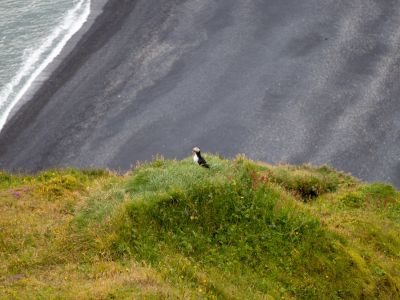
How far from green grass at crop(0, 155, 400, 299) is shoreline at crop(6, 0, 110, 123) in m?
15.7

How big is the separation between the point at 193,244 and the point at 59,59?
26.2 m

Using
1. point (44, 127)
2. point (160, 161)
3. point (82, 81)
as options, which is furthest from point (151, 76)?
point (160, 161)

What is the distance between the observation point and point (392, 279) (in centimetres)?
2122

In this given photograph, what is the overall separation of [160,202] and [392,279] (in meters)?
9.16

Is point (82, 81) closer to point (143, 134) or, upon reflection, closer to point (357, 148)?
point (143, 134)

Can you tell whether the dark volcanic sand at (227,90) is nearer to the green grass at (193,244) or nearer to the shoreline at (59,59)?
the shoreline at (59,59)

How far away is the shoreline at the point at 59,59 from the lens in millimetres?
38656

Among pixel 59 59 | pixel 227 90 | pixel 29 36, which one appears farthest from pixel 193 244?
pixel 29 36

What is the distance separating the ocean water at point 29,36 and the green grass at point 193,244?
59.4ft

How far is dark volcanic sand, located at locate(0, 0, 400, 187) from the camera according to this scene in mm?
34438

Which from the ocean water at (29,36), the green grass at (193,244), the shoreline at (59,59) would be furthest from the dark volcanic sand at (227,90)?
the green grass at (193,244)

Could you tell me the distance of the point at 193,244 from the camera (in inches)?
795

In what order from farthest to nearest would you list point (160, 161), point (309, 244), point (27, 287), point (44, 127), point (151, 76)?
point (151, 76) < point (44, 127) < point (160, 161) < point (309, 244) < point (27, 287)

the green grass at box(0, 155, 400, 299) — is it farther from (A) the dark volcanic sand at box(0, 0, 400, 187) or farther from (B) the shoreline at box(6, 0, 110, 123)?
(B) the shoreline at box(6, 0, 110, 123)
